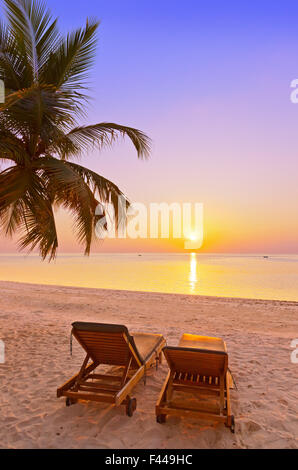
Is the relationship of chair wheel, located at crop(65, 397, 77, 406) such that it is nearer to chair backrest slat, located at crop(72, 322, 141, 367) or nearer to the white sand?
the white sand

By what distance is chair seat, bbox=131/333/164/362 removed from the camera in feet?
13.3

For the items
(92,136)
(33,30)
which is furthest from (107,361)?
(33,30)

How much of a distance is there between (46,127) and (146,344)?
431cm

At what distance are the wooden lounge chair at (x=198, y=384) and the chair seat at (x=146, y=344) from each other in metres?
0.56

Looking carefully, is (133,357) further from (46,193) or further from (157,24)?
(157,24)

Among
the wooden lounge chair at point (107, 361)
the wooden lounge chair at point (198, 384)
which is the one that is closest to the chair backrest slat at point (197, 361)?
the wooden lounge chair at point (198, 384)

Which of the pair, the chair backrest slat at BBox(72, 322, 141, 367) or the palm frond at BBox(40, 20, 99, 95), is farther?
the palm frond at BBox(40, 20, 99, 95)

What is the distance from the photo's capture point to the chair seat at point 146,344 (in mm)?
4067

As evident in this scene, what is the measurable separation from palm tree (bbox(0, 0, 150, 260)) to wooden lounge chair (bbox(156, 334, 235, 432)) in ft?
9.33

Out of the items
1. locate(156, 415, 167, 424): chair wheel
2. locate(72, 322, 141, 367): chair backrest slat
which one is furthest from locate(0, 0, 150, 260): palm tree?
locate(156, 415, 167, 424): chair wheel

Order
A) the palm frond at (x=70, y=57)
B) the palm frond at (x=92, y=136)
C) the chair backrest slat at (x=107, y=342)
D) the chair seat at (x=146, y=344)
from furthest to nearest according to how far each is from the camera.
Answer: the palm frond at (x=92, y=136) < the palm frond at (x=70, y=57) < the chair seat at (x=146, y=344) < the chair backrest slat at (x=107, y=342)

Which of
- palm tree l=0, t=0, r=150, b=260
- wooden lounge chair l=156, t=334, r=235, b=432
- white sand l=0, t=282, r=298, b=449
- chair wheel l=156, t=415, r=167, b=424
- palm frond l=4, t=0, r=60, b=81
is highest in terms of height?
palm frond l=4, t=0, r=60, b=81

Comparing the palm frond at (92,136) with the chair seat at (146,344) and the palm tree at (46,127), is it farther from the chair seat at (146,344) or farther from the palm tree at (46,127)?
the chair seat at (146,344)

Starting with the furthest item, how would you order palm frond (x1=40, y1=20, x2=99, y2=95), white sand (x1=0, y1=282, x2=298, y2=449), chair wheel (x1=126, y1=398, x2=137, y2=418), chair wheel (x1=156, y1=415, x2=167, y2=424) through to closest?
palm frond (x1=40, y1=20, x2=99, y2=95) < chair wheel (x1=126, y1=398, x2=137, y2=418) < chair wheel (x1=156, y1=415, x2=167, y2=424) < white sand (x1=0, y1=282, x2=298, y2=449)
